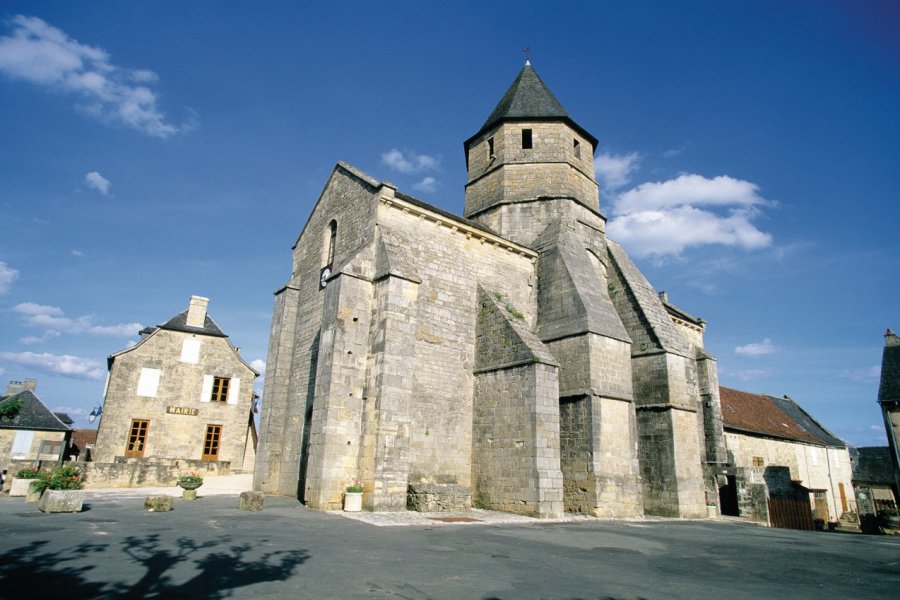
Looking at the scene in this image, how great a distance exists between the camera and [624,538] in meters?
9.05

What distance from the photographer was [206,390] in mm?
23094

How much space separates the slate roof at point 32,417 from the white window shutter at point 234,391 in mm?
9232

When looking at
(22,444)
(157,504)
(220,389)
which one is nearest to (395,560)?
(157,504)

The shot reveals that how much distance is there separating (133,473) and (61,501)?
843 cm

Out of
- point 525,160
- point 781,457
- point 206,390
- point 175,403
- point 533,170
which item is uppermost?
point 525,160

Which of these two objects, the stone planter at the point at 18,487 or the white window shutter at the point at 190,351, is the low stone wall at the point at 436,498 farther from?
the white window shutter at the point at 190,351

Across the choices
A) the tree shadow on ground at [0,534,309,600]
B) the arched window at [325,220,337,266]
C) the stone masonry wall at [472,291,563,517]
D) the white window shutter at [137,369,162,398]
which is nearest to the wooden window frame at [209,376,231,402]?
the white window shutter at [137,369,162,398]

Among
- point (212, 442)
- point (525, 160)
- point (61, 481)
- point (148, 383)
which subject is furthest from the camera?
point (212, 442)

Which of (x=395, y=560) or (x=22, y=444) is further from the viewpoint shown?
(x=22, y=444)

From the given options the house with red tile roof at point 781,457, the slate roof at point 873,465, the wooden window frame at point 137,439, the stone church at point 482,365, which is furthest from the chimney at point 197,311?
the slate roof at point 873,465

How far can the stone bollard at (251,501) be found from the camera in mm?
10719

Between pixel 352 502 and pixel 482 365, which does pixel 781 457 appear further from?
pixel 352 502

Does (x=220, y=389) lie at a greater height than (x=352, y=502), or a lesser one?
greater

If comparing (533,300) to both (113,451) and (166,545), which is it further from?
(113,451)
